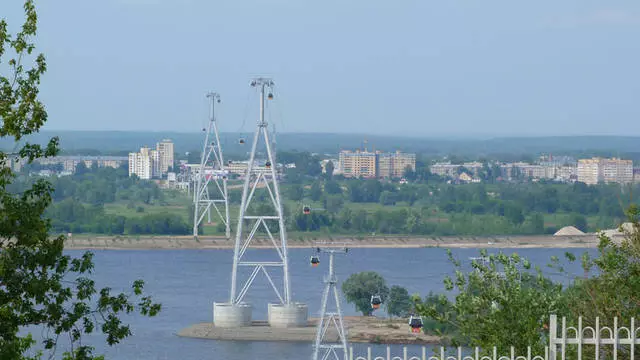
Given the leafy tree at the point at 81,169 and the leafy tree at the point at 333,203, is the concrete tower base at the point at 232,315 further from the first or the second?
the leafy tree at the point at 81,169

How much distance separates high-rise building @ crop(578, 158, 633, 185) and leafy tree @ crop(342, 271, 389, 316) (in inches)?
1814

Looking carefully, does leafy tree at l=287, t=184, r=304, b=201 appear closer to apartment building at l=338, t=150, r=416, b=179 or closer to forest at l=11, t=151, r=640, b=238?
forest at l=11, t=151, r=640, b=238

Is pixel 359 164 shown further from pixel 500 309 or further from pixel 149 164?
pixel 500 309

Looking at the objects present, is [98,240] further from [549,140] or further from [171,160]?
[549,140]

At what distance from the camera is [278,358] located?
18234mm

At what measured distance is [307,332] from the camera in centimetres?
2047

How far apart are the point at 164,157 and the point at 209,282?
4450 centimetres

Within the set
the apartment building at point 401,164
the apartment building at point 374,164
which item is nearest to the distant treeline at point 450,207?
the apartment building at point 401,164

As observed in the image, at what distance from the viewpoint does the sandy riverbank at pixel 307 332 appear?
19264 mm

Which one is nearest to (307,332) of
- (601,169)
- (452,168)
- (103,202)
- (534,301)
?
(534,301)

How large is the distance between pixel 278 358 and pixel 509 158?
64574mm

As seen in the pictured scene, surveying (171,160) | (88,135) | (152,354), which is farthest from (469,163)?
(152,354)

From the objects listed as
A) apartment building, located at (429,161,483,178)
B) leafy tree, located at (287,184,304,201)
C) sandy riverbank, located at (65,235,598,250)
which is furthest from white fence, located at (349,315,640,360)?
apartment building, located at (429,161,483,178)

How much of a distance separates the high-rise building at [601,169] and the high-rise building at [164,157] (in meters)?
21.1
